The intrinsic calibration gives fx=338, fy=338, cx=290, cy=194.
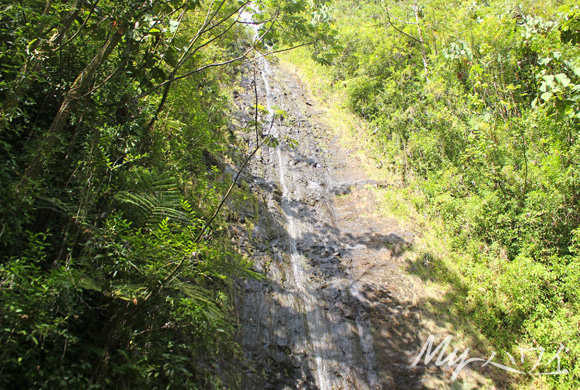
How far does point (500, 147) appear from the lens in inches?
247

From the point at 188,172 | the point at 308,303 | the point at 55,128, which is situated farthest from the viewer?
the point at 308,303

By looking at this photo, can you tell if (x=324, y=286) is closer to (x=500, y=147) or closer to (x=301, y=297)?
(x=301, y=297)

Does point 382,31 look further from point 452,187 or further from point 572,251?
point 572,251

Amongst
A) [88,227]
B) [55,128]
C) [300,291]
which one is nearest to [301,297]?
[300,291]

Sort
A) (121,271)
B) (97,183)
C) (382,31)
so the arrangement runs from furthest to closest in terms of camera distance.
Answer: (382,31)
(97,183)
(121,271)

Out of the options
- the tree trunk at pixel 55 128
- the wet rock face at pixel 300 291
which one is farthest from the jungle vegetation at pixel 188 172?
the wet rock face at pixel 300 291

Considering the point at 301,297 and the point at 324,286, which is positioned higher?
the point at 324,286

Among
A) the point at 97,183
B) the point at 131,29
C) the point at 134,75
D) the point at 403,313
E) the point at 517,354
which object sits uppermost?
the point at 131,29

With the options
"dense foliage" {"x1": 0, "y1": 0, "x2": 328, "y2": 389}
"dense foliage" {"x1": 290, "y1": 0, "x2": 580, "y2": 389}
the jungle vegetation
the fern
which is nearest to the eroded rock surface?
the jungle vegetation

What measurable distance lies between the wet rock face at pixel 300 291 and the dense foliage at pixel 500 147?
1893mm

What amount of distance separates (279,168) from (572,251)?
6.54 metres

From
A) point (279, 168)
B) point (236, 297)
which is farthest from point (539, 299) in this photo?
point (279, 168)

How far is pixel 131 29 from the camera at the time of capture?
2645 mm

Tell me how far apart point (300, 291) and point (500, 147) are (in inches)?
179
